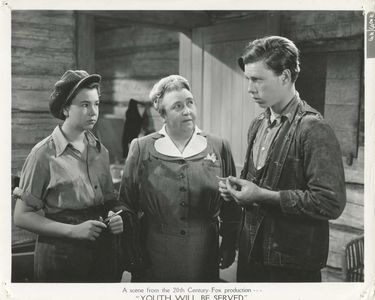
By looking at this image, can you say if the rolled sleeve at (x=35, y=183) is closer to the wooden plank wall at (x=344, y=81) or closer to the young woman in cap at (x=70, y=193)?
the young woman in cap at (x=70, y=193)

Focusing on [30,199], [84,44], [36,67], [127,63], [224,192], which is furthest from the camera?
[127,63]

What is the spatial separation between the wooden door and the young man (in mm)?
638

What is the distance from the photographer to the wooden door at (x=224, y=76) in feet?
5.83

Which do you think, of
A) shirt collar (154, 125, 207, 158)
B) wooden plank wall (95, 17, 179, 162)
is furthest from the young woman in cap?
wooden plank wall (95, 17, 179, 162)

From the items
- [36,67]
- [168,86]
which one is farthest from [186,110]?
[36,67]

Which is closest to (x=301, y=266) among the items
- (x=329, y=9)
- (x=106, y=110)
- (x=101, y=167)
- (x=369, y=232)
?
(x=369, y=232)

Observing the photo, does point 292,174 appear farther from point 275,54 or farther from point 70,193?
point 70,193

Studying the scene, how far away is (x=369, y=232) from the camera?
120 cm

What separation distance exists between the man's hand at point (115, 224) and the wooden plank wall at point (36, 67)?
435mm

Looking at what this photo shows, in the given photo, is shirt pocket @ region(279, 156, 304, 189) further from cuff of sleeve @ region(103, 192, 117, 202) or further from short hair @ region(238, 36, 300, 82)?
cuff of sleeve @ region(103, 192, 117, 202)

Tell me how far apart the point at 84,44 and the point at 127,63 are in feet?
4.57

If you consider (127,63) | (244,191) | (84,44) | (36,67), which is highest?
(127,63)

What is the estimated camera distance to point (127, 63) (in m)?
3.05
